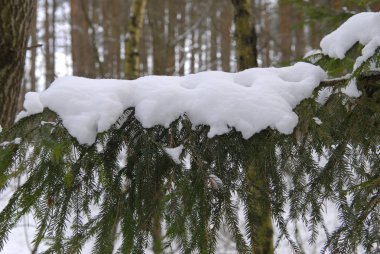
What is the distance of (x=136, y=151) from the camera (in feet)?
4.96

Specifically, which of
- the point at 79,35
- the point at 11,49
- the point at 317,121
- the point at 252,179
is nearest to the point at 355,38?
the point at 317,121

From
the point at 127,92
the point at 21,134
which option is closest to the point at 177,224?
the point at 127,92

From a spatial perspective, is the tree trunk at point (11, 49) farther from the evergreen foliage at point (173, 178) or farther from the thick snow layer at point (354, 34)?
the thick snow layer at point (354, 34)

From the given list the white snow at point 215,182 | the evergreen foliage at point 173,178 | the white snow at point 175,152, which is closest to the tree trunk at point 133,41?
the evergreen foliage at point 173,178

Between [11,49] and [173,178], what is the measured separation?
2.25 meters

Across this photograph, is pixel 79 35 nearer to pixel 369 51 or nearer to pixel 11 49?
pixel 11 49

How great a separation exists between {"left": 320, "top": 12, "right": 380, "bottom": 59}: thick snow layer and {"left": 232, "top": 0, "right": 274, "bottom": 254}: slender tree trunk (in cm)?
69

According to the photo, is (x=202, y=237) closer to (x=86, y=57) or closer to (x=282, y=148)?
(x=282, y=148)

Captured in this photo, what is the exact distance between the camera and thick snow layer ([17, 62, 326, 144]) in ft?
A: 4.68

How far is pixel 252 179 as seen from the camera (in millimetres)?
1583

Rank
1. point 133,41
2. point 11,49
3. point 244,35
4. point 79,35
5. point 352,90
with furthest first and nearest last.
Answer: point 79,35 → point 133,41 → point 244,35 → point 11,49 → point 352,90

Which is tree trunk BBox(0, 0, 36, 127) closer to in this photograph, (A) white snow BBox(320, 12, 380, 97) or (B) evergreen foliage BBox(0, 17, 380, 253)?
(B) evergreen foliage BBox(0, 17, 380, 253)

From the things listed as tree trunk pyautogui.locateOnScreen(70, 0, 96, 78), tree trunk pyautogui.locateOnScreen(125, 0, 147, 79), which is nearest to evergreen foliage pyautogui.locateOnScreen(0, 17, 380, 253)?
tree trunk pyautogui.locateOnScreen(125, 0, 147, 79)

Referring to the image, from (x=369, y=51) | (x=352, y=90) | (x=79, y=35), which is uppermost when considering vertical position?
(x=369, y=51)
